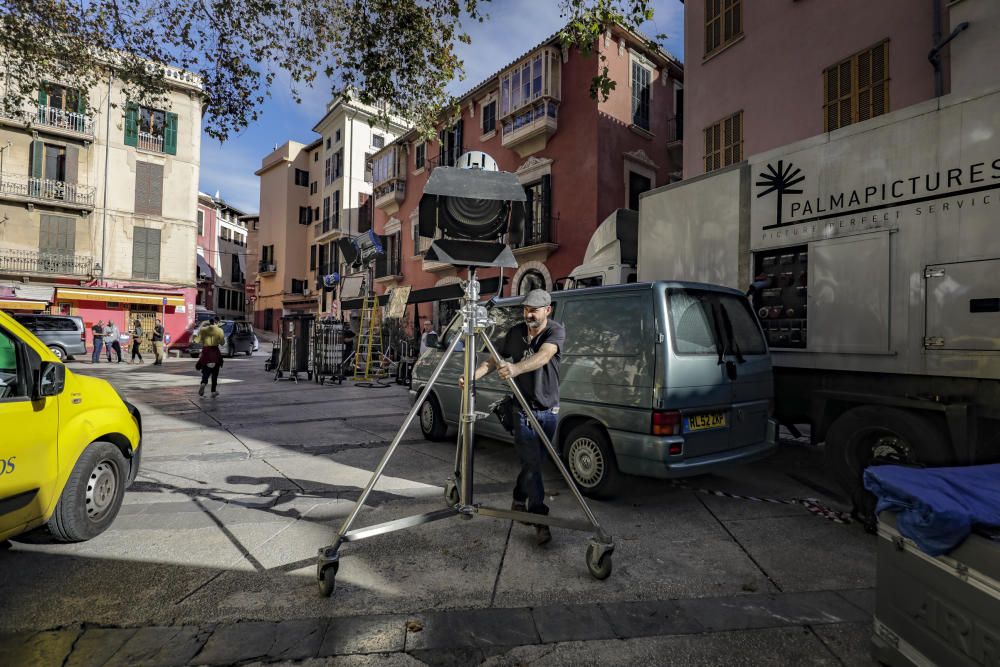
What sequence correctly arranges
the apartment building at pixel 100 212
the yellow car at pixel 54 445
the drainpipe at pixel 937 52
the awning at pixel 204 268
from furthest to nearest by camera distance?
the awning at pixel 204 268
the apartment building at pixel 100 212
the drainpipe at pixel 937 52
the yellow car at pixel 54 445

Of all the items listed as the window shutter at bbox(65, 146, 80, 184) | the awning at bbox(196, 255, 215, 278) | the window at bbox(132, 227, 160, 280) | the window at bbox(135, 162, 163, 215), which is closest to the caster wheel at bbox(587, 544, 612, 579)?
the window at bbox(132, 227, 160, 280)

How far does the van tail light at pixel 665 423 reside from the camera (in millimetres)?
3848

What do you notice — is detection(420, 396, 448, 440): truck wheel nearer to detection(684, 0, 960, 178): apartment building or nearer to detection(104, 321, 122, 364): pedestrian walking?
detection(684, 0, 960, 178): apartment building

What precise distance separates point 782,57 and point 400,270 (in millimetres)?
17939

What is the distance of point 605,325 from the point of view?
14.6ft

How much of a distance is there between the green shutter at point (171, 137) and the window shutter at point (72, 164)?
157 inches

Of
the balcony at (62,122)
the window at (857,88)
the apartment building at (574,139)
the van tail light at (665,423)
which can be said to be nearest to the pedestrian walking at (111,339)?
the apartment building at (574,139)

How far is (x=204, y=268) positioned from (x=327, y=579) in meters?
47.0

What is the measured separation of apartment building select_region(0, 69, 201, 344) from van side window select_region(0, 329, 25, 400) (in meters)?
Result: 27.5

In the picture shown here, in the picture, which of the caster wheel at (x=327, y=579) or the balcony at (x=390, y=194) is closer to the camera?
the caster wheel at (x=327, y=579)

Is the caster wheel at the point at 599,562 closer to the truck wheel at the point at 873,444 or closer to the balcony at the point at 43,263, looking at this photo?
the truck wheel at the point at 873,444

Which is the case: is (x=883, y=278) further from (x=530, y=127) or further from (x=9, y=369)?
(x=530, y=127)

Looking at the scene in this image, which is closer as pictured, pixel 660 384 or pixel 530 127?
pixel 660 384

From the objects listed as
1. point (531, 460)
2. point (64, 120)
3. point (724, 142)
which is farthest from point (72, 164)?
point (531, 460)
